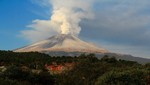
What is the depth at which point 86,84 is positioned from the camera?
94.2ft

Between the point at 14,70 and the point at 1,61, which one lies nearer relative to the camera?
the point at 14,70

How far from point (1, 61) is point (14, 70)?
51.9 feet

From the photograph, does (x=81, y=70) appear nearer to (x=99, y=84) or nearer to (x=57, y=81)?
(x=57, y=81)

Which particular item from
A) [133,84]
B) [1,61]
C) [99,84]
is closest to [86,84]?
[99,84]

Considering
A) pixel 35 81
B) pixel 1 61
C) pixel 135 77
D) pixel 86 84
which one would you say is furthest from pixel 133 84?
pixel 1 61

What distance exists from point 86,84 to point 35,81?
454 cm

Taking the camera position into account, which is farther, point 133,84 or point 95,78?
point 95,78

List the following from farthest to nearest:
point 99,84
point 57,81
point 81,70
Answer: point 81,70, point 57,81, point 99,84

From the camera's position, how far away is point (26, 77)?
31.4 m

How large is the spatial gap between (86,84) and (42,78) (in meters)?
4.71

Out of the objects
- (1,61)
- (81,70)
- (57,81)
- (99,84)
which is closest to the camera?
(99,84)

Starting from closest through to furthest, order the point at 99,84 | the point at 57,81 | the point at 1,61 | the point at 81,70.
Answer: the point at 99,84 → the point at 57,81 → the point at 81,70 → the point at 1,61

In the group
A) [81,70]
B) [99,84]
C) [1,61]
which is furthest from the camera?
[1,61]

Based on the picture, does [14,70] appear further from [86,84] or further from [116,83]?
[116,83]
